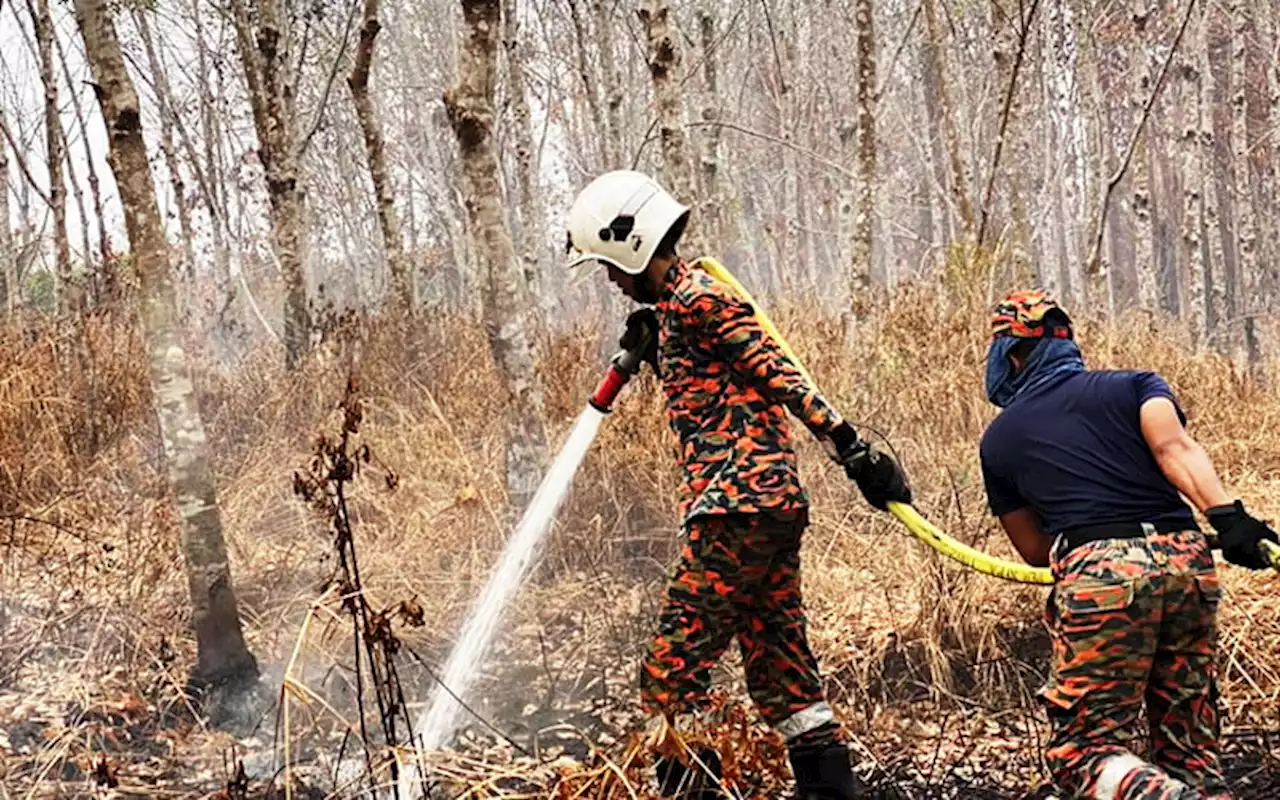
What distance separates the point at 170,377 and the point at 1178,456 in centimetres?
361

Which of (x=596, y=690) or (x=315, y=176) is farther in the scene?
(x=315, y=176)

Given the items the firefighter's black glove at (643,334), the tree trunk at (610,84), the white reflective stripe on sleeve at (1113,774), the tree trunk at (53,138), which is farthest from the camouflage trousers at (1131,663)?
the tree trunk at (610,84)

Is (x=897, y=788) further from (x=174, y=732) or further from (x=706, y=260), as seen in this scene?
(x=174, y=732)

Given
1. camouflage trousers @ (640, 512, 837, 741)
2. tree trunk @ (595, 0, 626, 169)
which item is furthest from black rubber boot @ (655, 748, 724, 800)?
tree trunk @ (595, 0, 626, 169)

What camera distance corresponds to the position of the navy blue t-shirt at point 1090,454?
2650mm

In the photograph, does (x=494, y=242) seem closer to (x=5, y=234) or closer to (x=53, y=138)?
(x=53, y=138)

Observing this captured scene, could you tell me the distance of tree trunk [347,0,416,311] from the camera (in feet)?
26.7

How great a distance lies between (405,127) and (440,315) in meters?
26.0

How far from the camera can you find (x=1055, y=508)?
2.75m

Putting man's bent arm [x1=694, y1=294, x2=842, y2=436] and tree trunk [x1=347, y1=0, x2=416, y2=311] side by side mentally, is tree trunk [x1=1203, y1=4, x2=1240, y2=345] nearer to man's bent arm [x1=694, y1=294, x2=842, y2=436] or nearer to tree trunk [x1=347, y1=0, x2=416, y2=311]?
tree trunk [x1=347, y1=0, x2=416, y2=311]

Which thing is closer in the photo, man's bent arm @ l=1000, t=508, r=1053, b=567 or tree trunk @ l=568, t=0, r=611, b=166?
man's bent arm @ l=1000, t=508, r=1053, b=567

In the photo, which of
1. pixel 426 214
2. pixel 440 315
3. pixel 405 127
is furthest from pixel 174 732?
pixel 426 214

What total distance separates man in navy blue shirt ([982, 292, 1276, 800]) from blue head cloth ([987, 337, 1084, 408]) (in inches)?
0.7

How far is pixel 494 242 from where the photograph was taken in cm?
529
